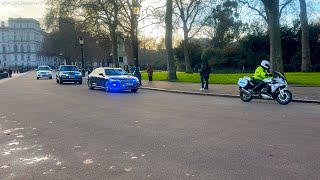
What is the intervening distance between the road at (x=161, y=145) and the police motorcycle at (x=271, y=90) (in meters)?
2.49

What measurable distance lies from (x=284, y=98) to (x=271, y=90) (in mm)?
671

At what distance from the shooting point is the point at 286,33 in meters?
43.9

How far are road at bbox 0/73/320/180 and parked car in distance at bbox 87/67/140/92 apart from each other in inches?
407

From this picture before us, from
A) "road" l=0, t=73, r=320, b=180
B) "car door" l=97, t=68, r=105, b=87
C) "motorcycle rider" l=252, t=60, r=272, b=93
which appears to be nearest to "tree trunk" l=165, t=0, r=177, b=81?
"car door" l=97, t=68, r=105, b=87

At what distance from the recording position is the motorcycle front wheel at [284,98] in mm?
14453

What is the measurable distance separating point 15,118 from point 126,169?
698 cm

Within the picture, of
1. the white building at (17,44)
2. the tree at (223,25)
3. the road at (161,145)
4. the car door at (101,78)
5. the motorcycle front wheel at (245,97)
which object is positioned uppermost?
the white building at (17,44)

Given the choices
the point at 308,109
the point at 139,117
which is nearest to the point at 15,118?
the point at 139,117

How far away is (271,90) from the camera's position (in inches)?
592

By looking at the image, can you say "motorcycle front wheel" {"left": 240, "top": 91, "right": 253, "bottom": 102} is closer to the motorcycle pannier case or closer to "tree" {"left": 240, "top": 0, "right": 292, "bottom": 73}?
the motorcycle pannier case

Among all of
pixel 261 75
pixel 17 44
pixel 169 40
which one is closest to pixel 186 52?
pixel 169 40

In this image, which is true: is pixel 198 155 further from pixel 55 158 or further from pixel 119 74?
pixel 119 74

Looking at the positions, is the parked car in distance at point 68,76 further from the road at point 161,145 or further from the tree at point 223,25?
the tree at point 223,25

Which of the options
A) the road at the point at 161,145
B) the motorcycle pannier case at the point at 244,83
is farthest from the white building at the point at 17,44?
the road at the point at 161,145
